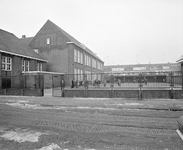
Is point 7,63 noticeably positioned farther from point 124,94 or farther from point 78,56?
point 124,94

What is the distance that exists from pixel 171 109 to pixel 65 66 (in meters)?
23.3

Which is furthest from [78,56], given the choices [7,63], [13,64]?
[7,63]

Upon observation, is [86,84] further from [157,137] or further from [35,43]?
[35,43]

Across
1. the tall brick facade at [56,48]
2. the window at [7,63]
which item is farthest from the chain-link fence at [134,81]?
the tall brick facade at [56,48]

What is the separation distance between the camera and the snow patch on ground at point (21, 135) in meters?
4.14

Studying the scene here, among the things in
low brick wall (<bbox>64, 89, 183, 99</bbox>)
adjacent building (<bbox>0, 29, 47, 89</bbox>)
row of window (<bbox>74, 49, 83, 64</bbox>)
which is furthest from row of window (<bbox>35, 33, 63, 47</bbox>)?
low brick wall (<bbox>64, 89, 183, 99</bbox>)

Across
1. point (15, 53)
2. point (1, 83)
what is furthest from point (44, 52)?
point (1, 83)

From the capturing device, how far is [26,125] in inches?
217

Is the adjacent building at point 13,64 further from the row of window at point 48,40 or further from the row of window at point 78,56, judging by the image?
the row of window at point 78,56

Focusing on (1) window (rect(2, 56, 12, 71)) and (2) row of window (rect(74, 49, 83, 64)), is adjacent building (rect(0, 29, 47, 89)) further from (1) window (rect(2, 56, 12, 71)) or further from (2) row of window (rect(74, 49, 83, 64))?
(2) row of window (rect(74, 49, 83, 64))

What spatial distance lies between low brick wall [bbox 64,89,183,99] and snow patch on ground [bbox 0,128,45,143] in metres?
8.63

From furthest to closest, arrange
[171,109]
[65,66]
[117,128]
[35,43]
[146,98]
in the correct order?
[35,43] → [65,66] → [146,98] → [171,109] → [117,128]

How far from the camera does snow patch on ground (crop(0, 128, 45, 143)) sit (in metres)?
4.14

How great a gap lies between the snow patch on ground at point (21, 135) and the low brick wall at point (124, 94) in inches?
340
